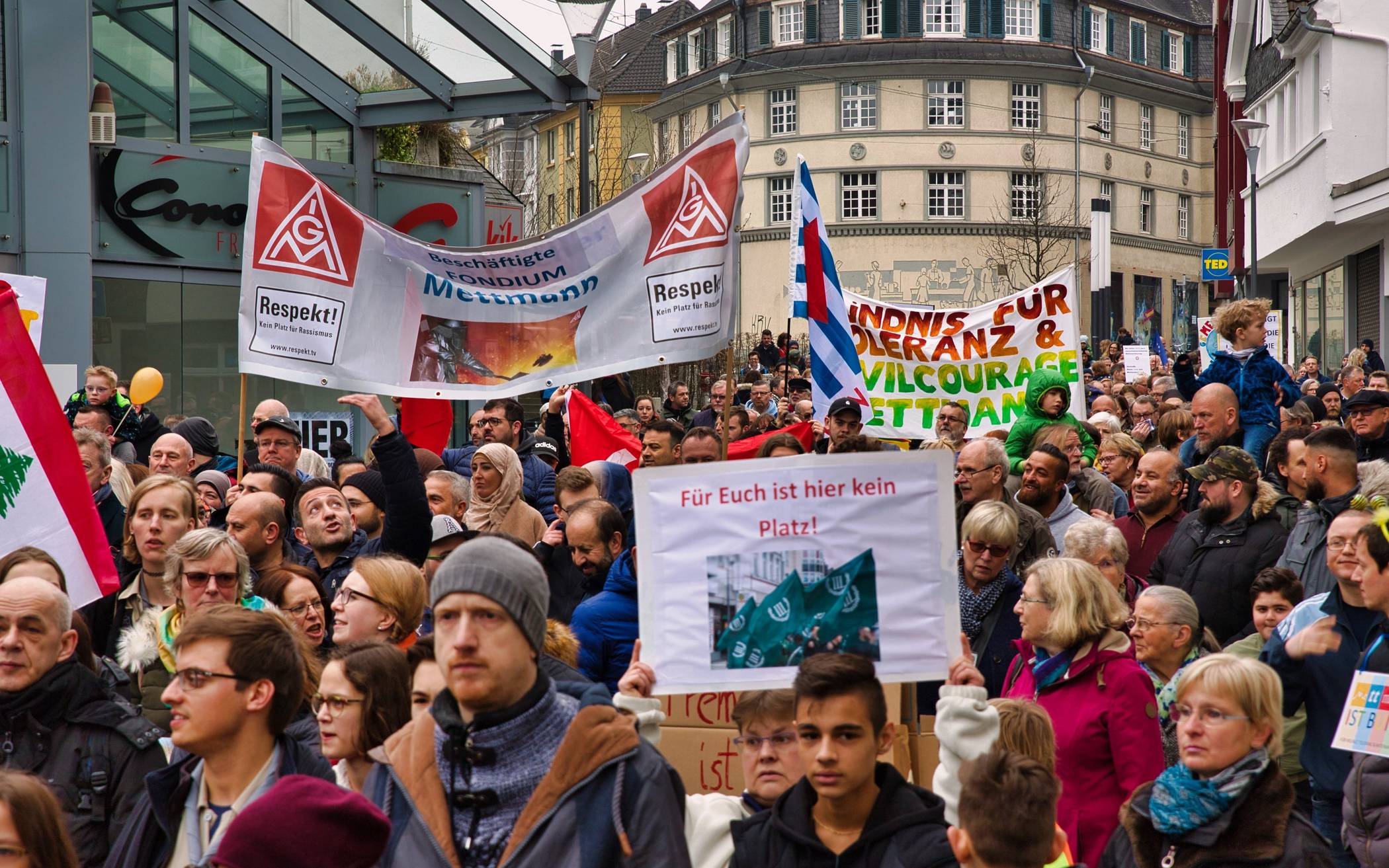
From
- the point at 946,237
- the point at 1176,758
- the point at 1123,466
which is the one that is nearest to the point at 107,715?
the point at 1176,758

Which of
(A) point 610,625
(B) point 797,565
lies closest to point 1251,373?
(A) point 610,625

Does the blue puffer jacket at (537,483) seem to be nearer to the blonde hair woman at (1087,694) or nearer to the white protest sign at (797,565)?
the blonde hair woman at (1087,694)

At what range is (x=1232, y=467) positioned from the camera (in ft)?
26.5

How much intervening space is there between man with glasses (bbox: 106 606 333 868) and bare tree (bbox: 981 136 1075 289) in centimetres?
6128

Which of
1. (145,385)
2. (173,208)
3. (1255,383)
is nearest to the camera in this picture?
(1255,383)

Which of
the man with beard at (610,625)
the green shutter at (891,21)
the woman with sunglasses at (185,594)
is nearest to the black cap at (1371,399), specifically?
the man with beard at (610,625)

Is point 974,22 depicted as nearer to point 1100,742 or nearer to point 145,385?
point 145,385

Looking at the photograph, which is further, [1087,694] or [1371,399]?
[1371,399]

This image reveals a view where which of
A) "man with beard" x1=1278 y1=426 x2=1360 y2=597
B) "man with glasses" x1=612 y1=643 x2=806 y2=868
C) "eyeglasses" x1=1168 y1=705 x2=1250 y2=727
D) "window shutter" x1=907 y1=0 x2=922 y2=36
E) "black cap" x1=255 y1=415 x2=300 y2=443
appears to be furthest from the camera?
"window shutter" x1=907 y1=0 x2=922 y2=36

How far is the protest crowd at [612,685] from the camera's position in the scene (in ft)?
11.6

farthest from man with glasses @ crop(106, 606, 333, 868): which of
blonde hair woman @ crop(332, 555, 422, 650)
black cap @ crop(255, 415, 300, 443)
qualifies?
black cap @ crop(255, 415, 300, 443)

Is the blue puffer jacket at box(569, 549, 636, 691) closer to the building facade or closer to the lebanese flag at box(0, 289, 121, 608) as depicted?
the lebanese flag at box(0, 289, 121, 608)

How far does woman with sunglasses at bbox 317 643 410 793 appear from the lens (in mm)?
4504

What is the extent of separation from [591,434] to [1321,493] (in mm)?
5857
